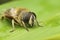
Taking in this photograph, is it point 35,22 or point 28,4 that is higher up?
point 28,4

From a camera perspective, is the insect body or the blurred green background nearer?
the blurred green background

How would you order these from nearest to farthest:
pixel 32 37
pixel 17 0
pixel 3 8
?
pixel 32 37, pixel 3 8, pixel 17 0

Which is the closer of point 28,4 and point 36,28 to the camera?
point 36,28

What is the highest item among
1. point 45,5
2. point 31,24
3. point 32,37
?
point 45,5

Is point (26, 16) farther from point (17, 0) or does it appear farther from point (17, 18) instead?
point (17, 0)

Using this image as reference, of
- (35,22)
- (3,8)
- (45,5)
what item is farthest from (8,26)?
(45,5)

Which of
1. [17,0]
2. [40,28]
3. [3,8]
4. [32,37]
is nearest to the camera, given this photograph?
[32,37]

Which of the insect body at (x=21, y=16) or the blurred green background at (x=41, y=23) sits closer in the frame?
the blurred green background at (x=41, y=23)
